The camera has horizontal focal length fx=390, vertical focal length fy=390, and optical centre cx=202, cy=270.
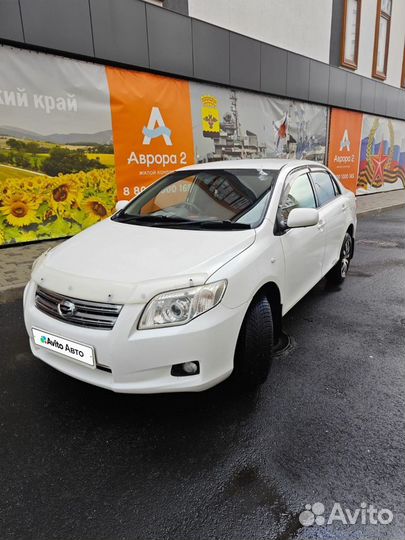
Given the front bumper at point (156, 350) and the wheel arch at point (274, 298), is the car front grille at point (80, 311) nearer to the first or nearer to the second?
the front bumper at point (156, 350)

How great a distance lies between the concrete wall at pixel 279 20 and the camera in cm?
888

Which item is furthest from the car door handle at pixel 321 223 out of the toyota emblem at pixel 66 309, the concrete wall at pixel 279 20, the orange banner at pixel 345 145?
the orange banner at pixel 345 145

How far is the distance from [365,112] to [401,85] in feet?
13.8

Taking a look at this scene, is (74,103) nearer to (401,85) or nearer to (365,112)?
(365,112)

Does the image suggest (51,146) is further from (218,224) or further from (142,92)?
(218,224)

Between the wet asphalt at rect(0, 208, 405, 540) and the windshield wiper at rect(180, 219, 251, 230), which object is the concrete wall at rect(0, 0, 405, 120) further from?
the wet asphalt at rect(0, 208, 405, 540)

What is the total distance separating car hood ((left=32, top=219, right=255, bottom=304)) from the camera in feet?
7.29

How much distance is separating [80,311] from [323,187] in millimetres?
3249

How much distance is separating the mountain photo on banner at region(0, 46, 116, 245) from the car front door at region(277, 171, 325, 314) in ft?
15.3

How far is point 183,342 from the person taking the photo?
2150 mm

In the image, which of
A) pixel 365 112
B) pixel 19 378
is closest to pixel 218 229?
pixel 19 378

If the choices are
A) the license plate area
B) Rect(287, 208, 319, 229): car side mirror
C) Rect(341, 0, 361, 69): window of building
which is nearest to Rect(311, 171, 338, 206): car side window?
Rect(287, 208, 319, 229): car side mirror

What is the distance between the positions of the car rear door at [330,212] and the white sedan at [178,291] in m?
0.78

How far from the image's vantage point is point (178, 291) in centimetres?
221
